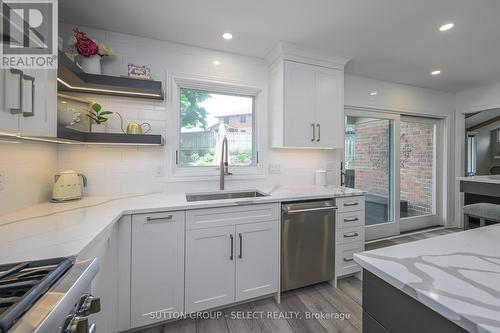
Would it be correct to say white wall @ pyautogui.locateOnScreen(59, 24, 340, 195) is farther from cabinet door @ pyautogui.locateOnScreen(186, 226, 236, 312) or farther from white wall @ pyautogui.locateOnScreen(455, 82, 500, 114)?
white wall @ pyautogui.locateOnScreen(455, 82, 500, 114)

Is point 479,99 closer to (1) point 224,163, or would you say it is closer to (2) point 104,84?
(1) point 224,163

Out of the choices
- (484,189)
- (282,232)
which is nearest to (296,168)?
(282,232)

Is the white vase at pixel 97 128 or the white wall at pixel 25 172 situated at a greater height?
the white vase at pixel 97 128

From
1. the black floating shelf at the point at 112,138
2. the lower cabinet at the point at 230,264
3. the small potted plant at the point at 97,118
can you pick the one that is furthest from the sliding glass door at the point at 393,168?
the small potted plant at the point at 97,118

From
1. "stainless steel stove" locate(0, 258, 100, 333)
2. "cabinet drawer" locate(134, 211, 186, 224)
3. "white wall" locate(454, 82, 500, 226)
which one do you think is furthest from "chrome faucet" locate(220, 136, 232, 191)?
"white wall" locate(454, 82, 500, 226)

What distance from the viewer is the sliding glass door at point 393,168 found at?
316cm

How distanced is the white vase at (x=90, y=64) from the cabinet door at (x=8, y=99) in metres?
1.05

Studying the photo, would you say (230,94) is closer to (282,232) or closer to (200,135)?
(200,135)

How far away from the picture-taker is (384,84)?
3.26m

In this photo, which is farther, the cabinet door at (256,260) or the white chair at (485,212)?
the white chair at (485,212)

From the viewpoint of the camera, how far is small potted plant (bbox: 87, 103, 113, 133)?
1.84 m

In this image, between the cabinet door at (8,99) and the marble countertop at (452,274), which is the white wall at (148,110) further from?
the marble countertop at (452,274)

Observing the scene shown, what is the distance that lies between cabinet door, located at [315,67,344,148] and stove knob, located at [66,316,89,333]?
7.77 feet

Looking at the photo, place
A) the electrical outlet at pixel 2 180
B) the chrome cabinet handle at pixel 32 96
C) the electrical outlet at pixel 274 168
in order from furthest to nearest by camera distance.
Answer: the electrical outlet at pixel 274 168, the electrical outlet at pixel 2 180, the chrome cabinet handle at pixel 32 96
